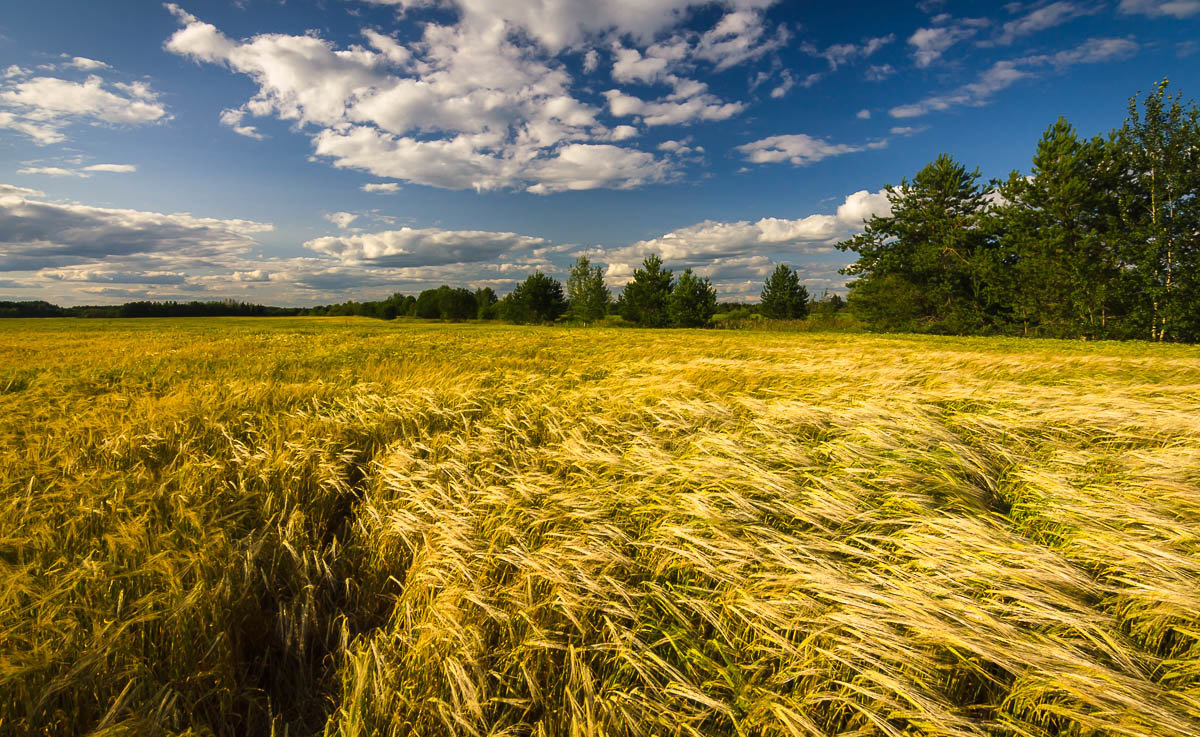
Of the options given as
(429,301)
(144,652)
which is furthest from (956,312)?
(429,301)

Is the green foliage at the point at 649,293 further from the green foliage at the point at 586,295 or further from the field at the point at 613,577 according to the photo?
the field at the point at 613,577

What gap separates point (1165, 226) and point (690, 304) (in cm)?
3054

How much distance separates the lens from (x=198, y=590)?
133 centimetres

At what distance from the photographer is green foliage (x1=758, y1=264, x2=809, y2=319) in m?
61.0

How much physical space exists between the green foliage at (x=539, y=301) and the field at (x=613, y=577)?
184 feet

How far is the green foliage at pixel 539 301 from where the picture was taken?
57.9 metres

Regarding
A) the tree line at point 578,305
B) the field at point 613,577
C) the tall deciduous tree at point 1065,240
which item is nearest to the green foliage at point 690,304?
the tree line at point 578,305

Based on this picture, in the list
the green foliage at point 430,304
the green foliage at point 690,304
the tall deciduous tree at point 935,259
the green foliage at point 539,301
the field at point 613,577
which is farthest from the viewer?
the green foliage at point 430,304

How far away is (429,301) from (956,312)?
75688 mm

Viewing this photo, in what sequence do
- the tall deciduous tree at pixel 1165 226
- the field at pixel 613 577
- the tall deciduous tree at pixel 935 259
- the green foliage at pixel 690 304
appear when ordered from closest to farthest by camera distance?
the field at pixel 613 577, the tall deciduous tree at pixel 1165 226, the tall deciduous tree at pixel 935 259, the green foliage at pixel 690 304

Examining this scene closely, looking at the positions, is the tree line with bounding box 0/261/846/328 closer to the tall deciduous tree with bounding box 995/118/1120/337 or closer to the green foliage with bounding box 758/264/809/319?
the green foliage with bounding box 758/264/809/319

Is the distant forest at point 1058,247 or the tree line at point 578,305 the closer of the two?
the distant forest at point 1058,247

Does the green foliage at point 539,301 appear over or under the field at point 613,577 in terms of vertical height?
over

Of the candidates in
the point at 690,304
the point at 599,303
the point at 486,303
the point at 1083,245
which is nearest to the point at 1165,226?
the point at 1083,245
